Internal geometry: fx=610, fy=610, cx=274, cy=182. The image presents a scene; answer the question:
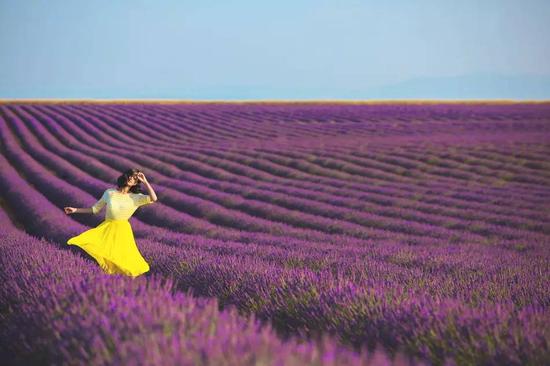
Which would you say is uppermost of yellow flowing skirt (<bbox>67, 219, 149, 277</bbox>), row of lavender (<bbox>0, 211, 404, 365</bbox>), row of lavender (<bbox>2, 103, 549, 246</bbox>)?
row of lavender (<bbox>0, 211, 404, 365</bbox>)

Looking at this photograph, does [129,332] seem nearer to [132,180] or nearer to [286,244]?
[132,180]

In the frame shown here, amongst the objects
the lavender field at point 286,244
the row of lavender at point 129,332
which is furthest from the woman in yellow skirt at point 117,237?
the row of lavender at point 129,332

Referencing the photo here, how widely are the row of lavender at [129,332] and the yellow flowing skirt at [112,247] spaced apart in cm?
126

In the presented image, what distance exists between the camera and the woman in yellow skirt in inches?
203

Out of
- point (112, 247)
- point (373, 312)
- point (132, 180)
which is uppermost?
point (132, 180)

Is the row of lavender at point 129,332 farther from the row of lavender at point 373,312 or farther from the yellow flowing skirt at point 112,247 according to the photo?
the yellow flowing skirt at point 112,247

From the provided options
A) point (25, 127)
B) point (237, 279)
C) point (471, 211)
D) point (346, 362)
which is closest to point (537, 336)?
point (346, 362)

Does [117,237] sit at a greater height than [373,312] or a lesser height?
lesser

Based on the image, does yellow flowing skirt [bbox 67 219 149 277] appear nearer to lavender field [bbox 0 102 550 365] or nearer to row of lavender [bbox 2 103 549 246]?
lavender field [bbox 0 102 550 365]

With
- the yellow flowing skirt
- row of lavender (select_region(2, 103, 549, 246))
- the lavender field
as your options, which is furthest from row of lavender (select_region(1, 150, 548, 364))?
row of lavender (select_region(2, 103, 549, 246))

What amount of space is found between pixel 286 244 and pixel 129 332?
21.4ft

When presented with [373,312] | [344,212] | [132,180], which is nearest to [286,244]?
[132,180]

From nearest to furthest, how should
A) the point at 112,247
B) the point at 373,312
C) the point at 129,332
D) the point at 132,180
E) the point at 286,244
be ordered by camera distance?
1. the point at 129,332
2. the point at 373,312
3. the point at 112,247
4. the point at 132,180
5. the point at 286,244

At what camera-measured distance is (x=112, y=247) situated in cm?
518
